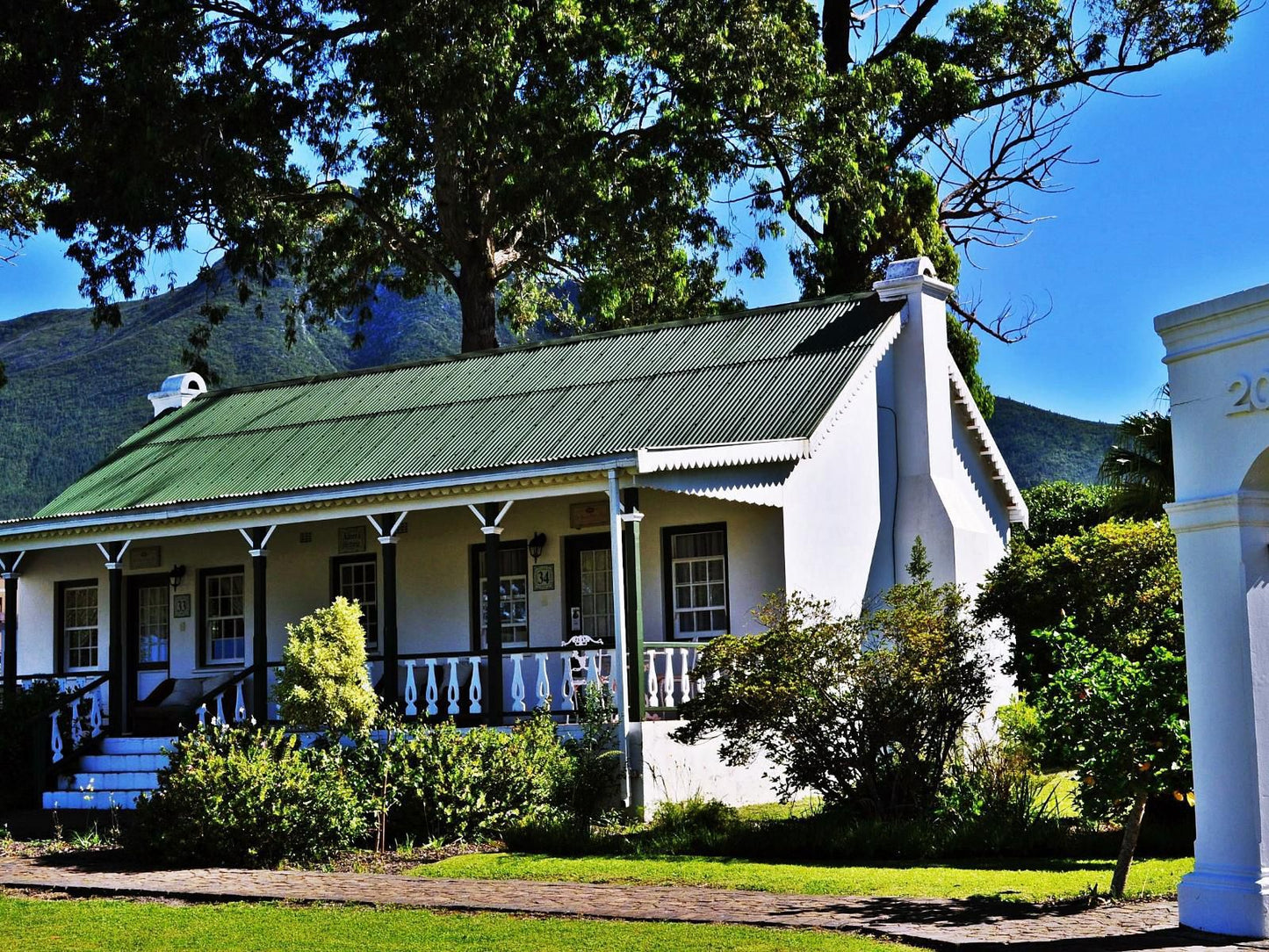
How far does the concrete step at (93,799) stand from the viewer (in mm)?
18203

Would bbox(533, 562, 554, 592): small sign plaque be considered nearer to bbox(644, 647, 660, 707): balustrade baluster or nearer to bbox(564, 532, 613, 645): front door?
bbox(564, 532, 613, 645): front door

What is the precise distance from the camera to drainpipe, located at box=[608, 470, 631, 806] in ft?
52.7

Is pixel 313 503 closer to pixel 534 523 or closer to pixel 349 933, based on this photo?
pixel 534 523

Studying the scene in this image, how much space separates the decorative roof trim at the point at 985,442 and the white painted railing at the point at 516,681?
6825 mm

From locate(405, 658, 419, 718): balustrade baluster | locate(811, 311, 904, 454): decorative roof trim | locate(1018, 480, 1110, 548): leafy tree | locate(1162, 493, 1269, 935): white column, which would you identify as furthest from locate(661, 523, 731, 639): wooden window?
locate(1018, 480, 1110, 548): leafy tree

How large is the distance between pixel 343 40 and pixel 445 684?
45.9 feet

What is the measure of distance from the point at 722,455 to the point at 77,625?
11912mm

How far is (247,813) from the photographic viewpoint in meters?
14.0

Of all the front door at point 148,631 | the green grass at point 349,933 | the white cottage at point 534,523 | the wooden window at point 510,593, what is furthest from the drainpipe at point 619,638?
the front door at point 148,631

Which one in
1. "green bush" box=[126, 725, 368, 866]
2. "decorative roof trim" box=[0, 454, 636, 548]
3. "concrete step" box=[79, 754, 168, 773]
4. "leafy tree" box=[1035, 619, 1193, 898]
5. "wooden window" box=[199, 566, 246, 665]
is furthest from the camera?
"wooden window" box=[199, 566, 246, 665]

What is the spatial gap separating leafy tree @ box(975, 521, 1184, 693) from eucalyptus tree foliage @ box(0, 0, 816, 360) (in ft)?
42.5

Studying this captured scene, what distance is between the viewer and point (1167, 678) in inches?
418

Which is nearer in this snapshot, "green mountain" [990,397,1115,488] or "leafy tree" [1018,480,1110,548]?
"leafy tree" [1018,480,1110,548]

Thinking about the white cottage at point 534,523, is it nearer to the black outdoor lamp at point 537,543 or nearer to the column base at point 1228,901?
the black outdoor lamp at point 537,543
